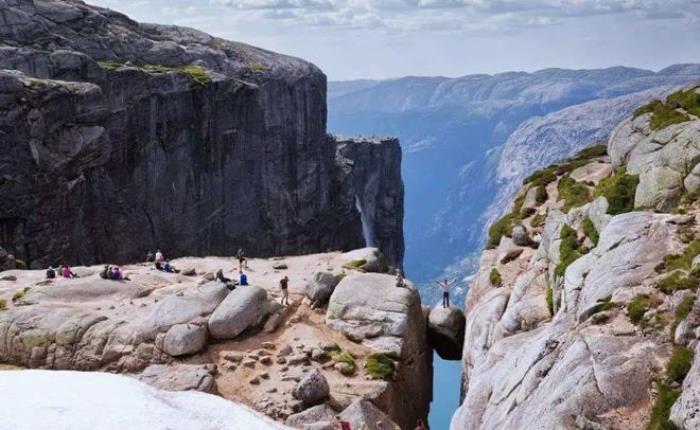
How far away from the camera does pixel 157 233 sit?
365 feet

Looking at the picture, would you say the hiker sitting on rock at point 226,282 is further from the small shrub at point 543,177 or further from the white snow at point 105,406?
the small shrub at point 543,177

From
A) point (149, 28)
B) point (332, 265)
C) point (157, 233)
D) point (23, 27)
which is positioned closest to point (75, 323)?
point (332, 265)

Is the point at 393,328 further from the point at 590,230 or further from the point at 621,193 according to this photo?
the point at 621,193

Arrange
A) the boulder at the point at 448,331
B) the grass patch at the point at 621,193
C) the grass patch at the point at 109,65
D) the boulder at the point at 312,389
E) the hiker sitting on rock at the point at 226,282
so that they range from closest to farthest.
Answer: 1. the grass patch at the point at 621,193
2. the boulder at the point at 312,389
3. the hiker sitting on rock at the point at 226,282
4. the boulder at the point at 448,331
5. the grass patch at the point at 109,65

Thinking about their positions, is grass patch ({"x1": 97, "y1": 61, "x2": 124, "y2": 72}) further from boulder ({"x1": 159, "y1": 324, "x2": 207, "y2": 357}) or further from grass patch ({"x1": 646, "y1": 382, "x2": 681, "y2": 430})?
grass patch ({"x1": 646, "y1": 382, "x2": 681, "y2": 430})

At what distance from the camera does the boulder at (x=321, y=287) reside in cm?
5134

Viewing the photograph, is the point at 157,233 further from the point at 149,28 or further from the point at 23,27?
the point at 149,28

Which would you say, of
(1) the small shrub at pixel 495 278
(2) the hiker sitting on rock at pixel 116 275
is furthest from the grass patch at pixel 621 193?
(2) the hiker sitting on rock at pixel 116 275

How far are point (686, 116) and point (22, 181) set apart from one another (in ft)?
249

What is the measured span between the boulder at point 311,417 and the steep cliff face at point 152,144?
61.9 m

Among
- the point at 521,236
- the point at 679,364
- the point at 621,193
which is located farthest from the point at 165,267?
the point at 679,364

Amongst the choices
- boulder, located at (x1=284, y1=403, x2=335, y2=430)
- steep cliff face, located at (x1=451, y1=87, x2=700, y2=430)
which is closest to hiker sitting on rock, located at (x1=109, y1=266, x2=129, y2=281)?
boulder, located at (x1=284, y1=403, x2=335, y2=430)

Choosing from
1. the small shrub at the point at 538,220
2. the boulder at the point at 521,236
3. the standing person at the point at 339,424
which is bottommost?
the standing person at the point at 339,424

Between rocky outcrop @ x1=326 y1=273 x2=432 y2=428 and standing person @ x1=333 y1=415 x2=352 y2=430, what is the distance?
743 centimetres
